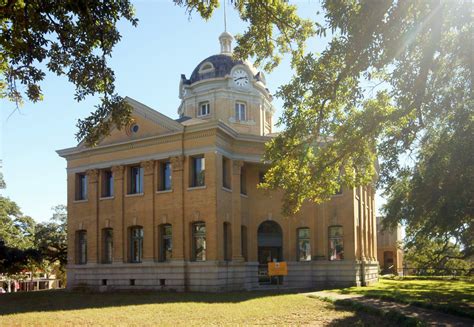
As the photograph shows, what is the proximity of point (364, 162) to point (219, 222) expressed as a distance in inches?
492

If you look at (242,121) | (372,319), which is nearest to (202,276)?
(242,121)

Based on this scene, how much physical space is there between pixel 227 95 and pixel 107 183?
10.7 m

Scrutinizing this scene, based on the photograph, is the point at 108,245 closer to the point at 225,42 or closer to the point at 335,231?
the point at 335,231

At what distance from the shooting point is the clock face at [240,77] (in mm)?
39500

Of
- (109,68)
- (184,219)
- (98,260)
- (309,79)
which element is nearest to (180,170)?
(184,219)

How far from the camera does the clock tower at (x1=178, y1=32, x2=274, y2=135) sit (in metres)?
38.9

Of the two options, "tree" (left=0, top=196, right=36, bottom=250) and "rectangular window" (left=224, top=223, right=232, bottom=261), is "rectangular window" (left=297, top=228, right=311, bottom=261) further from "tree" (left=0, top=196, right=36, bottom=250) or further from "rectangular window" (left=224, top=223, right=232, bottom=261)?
"tree" (left=0, top=196, right=36, bottom=250)

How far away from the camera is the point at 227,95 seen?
128ft

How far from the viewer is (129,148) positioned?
32.8 meters

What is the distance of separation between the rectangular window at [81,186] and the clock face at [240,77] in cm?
1268

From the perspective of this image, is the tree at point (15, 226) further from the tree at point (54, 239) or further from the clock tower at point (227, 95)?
the clock tower at point (227, 95)

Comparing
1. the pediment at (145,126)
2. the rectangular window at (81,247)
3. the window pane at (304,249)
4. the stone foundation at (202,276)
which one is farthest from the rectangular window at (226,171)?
the rectangular window at (81,247)

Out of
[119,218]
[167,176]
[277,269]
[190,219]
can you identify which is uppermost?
[167,176]

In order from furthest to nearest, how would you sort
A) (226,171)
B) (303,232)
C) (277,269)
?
(303,232) < (226,171) < (277,269)
